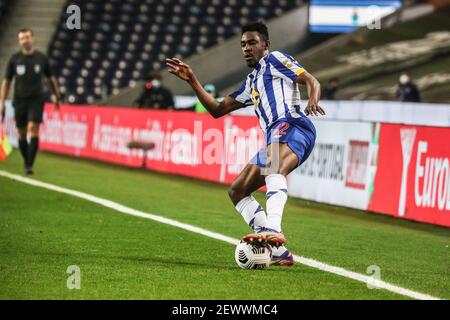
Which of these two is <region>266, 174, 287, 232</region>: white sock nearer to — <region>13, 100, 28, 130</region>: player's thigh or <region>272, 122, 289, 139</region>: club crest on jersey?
<region>272, 122, 289, 139</region>: club crest on jersey

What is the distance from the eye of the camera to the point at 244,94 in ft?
30.0

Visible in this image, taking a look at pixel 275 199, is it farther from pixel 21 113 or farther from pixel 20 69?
pixel 20 69

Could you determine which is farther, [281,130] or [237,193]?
[237,193]

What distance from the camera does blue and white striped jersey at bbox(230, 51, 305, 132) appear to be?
8.70 meters

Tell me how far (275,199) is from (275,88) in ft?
3.08

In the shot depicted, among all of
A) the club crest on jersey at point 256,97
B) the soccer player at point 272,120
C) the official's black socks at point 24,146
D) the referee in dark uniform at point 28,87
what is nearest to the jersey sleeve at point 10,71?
the referee in dark uniform at point 28,87

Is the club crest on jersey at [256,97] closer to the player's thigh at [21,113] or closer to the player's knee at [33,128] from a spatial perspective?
the player's knee at [33,128]

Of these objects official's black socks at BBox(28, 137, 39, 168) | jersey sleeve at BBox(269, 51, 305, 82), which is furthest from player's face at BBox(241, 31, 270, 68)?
official's black socks at BBox(28, 137, 39, 168)

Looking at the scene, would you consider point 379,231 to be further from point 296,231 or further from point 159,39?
point 159,39

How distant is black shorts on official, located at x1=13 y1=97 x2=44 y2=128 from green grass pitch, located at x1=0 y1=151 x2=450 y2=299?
53.4 inches

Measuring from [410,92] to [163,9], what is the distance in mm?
13705

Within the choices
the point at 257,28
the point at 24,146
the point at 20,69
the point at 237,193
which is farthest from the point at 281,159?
the point at 24,146
